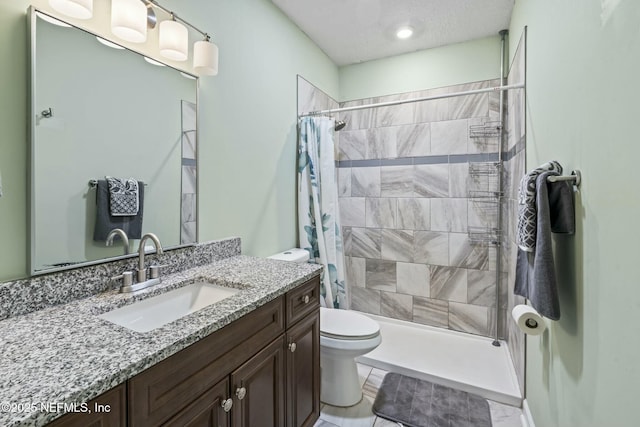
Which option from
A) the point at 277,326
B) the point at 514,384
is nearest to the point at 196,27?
the point at 277,326

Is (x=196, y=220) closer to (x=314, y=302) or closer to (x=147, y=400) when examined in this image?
(x=314, y=302)

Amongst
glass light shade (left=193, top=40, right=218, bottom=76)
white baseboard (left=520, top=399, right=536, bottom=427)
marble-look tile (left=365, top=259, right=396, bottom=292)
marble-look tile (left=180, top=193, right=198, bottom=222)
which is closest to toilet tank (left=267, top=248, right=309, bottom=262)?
marble-look tile (left=180, top=193, right=198, bottom=222)

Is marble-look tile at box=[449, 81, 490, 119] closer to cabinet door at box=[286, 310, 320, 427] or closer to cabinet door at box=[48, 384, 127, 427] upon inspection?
cabinet door at box=[286, 310, 320, 427]

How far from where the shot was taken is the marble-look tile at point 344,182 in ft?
10.2

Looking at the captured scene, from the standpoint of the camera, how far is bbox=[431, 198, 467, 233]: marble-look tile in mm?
2641

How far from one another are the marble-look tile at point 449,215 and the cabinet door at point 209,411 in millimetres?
2276

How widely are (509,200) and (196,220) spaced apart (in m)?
2.27

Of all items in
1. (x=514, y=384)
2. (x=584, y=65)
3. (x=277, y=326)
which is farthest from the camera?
(x=514, y=384)

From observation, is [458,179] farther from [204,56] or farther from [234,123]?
[204,56]

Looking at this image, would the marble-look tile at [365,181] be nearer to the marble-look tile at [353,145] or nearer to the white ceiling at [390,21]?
the marble-look tile at [353,145]

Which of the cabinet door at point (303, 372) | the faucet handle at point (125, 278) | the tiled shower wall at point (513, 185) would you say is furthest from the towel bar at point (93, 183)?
the tiled shower wall at point (513, 185)

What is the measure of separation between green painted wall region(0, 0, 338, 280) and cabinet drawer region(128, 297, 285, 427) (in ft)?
2.12

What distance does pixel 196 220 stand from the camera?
5.21ft

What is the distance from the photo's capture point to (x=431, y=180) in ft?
9.00
